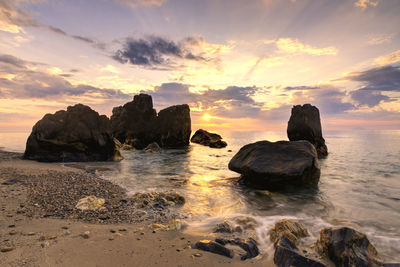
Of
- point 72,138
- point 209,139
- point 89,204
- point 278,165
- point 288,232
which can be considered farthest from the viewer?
point 209,139

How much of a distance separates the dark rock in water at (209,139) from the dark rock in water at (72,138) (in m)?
26.4

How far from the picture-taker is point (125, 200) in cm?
774

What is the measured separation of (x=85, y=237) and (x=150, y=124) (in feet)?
126

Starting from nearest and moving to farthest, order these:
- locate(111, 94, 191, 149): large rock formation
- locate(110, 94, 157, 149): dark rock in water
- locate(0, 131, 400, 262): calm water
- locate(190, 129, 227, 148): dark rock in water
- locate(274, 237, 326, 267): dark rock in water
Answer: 1. locate(274, 237, 326, 267): dark rock in water
2. locate(0, 131, 400, 262): calm water
3. locate(110, 94, 157, 149): dark rock in water
4. locate(111, 94, 191, 149): large rock formation
5. locate(190, 129, 227, 148): dark rock in water

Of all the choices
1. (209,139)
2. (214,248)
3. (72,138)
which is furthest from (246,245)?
(209,139)

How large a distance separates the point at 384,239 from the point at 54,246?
24.7 feet

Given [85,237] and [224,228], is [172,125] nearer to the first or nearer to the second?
[224,228]

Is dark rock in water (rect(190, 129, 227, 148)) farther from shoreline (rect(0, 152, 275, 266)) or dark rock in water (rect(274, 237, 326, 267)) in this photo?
dark rock in water (rect(274, 237, 326, 267))

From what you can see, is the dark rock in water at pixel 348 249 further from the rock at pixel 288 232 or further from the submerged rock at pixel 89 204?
the submerged rock at pixel 89 204

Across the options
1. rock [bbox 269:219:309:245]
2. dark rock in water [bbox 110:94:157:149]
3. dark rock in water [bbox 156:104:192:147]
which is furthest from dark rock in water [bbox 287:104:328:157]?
rock [bbox 269:219:309:245]

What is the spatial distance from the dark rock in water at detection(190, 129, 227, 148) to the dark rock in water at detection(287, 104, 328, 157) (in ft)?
52.5

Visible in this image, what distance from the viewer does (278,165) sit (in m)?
10.2

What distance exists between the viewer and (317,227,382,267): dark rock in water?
13.1 feet

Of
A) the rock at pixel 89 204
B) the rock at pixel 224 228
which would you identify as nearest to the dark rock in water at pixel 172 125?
the rock at pixel 89 204
